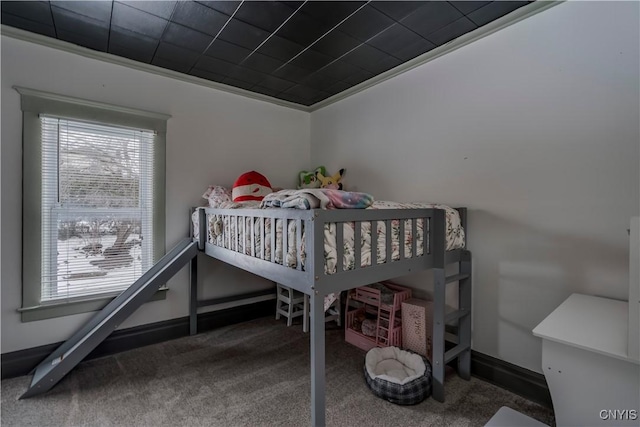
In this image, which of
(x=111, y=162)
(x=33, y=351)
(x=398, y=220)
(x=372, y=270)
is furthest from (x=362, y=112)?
(x=33, y=351)

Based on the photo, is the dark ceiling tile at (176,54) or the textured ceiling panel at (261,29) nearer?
the textured ceiling panel at (261,29)

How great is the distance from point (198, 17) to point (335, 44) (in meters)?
0.92

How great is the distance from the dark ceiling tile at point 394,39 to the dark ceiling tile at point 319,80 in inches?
24.3

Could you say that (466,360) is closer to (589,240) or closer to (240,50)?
(589,240)

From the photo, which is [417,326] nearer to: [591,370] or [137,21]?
[591,370]

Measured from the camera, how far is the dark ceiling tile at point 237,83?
2756mm

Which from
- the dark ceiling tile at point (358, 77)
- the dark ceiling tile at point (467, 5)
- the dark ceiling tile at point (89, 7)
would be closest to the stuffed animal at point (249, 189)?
the dark ceiling tile at point (358, 77)

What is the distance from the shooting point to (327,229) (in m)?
1.30

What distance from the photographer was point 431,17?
1813 mm

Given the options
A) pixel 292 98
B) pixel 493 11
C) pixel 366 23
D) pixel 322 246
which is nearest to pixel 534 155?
pixel 493 11

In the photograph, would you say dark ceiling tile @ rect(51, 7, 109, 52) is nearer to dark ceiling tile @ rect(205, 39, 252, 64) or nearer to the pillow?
dark ceiling tile @ rect(205, 39, 252, 64)

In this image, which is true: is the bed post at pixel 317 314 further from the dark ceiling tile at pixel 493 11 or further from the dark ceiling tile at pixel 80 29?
the dark ceiling tile at pixel 80 29

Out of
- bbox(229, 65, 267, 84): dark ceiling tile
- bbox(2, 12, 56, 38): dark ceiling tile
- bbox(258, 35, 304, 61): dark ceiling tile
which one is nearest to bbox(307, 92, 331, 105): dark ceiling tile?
bbox(229, 65, 267, 84): dark ceiling tile

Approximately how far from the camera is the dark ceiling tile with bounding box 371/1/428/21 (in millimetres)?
1682
